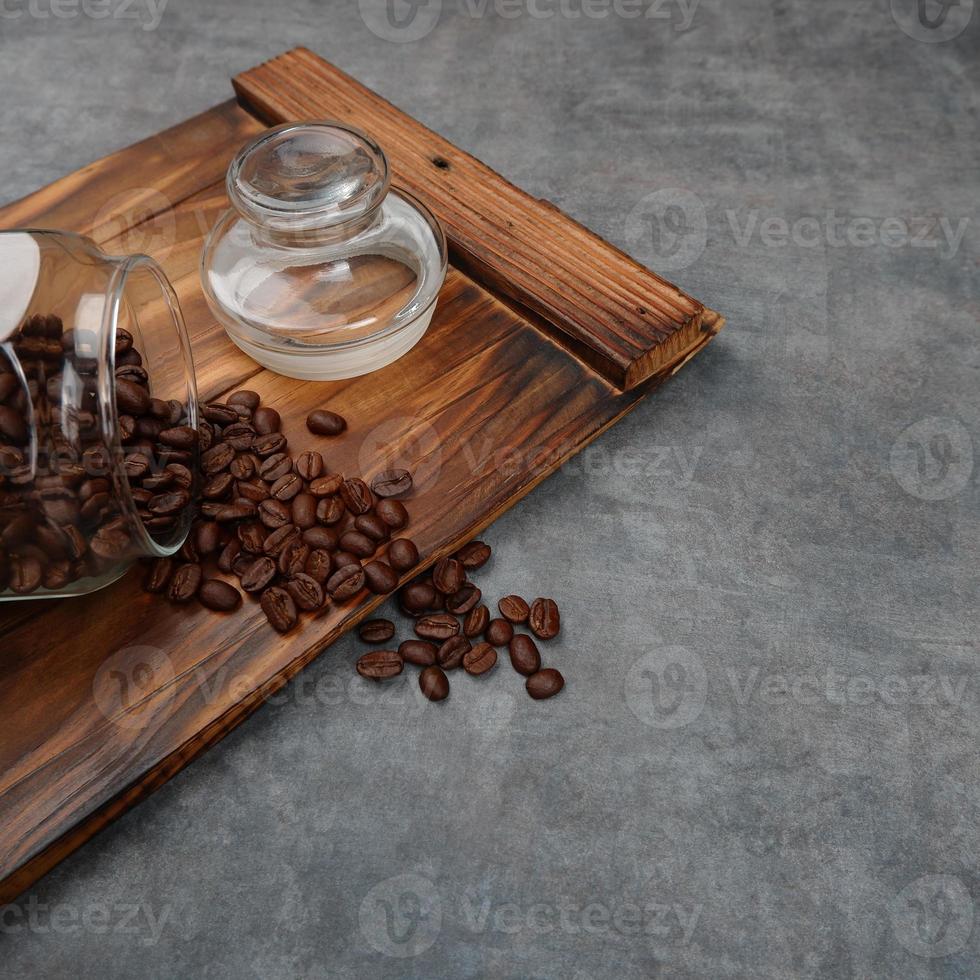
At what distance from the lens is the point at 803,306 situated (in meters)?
2.05

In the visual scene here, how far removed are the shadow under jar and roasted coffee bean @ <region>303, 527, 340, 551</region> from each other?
0.18m

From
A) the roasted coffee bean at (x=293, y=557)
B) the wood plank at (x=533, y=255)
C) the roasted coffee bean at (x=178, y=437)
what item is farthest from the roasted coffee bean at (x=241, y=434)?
the wood plank at (x=533, y=255)

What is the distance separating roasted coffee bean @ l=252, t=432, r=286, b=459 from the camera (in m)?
1.57

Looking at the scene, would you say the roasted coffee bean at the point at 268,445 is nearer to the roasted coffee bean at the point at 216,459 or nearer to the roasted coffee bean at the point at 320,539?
the roasted coffee bean at the point at 216,459

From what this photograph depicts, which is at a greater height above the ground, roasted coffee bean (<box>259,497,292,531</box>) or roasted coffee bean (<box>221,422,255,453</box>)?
roasted coffee bean (<box>221,422,255,453</box>)

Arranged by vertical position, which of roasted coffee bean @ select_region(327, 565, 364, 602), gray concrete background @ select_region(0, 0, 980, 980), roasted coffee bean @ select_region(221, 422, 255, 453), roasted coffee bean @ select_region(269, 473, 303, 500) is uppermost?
roasted coffee bean @ select_region(221, 422, 255, 453)

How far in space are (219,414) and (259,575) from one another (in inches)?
12.1

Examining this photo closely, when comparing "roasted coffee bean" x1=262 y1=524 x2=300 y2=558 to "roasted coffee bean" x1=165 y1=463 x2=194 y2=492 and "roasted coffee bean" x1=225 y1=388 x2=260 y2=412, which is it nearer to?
"roasted coffee bean" x1=165 y1=463 x2=194 y2=492

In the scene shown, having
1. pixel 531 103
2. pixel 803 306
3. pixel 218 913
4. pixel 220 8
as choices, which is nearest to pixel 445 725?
pixel 218 913

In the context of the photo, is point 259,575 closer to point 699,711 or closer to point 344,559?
point 344,559

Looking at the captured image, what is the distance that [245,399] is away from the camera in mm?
1618

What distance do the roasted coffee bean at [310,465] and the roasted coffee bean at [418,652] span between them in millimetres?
309

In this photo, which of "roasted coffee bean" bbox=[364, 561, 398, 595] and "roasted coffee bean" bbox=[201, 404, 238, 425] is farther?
"roasted coffee bean" bbox=[201, 404, 238, 425]

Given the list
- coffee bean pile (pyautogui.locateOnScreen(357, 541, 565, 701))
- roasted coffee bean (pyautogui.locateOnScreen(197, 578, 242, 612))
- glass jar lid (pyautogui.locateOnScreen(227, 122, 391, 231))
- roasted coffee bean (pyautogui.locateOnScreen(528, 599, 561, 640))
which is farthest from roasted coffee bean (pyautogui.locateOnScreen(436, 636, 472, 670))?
glass jar lid (pyautogui.locateOnScreen(227, 122, 391, 231))
